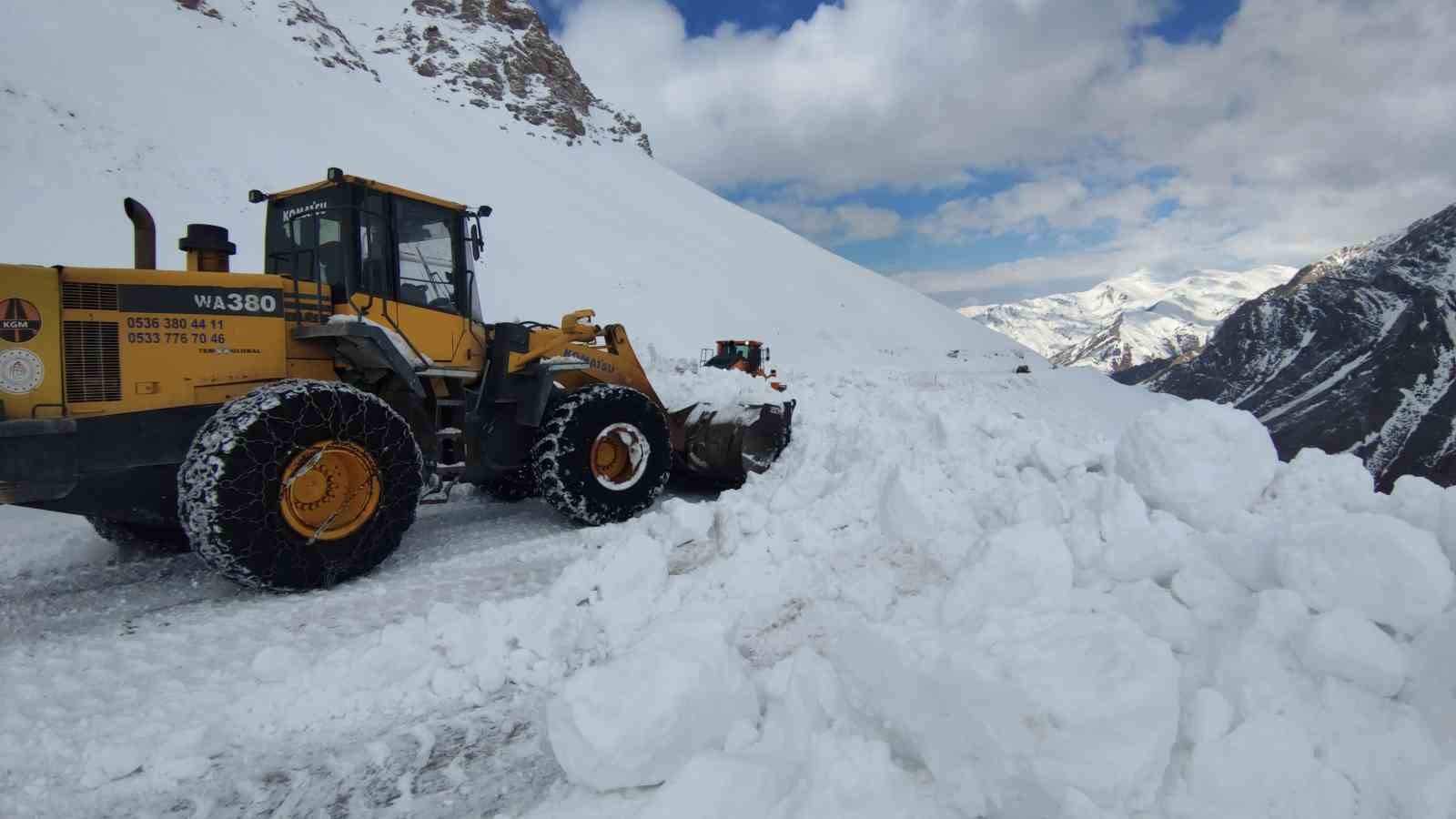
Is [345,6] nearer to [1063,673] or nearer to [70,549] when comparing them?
[70,549]

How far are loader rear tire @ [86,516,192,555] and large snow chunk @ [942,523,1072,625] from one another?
5080mm

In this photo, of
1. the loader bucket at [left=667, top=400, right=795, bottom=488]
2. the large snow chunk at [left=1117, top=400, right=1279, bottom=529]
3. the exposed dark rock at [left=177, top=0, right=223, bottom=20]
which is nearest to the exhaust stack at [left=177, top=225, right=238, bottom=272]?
the loader bucket at [left=667, top=400, right=795, bottom=488]

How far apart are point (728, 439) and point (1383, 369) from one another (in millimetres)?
187866

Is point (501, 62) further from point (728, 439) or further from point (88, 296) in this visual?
point (88, 296)

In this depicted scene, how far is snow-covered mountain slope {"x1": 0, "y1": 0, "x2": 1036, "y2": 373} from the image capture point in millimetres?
19203

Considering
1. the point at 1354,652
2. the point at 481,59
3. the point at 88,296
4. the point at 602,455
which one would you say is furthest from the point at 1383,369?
the point at 88,296

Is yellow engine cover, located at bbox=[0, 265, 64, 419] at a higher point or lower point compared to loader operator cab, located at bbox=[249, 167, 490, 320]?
lower

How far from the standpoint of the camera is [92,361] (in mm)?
4008

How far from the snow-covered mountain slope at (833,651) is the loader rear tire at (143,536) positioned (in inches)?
5.0

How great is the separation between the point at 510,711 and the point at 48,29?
33398 mm

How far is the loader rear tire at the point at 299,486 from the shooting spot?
153 inches

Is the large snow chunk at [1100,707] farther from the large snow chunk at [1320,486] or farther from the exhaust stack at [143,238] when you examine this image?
Answer: the exhaust stack at [143,238]

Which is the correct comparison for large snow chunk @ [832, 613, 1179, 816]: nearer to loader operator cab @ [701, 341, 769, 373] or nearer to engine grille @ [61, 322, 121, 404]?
engine grille @ [61, 322, 121, 404]

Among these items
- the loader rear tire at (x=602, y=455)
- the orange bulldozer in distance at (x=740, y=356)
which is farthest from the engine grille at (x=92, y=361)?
the orange bulldozer in distance at (x=740, y=356)
